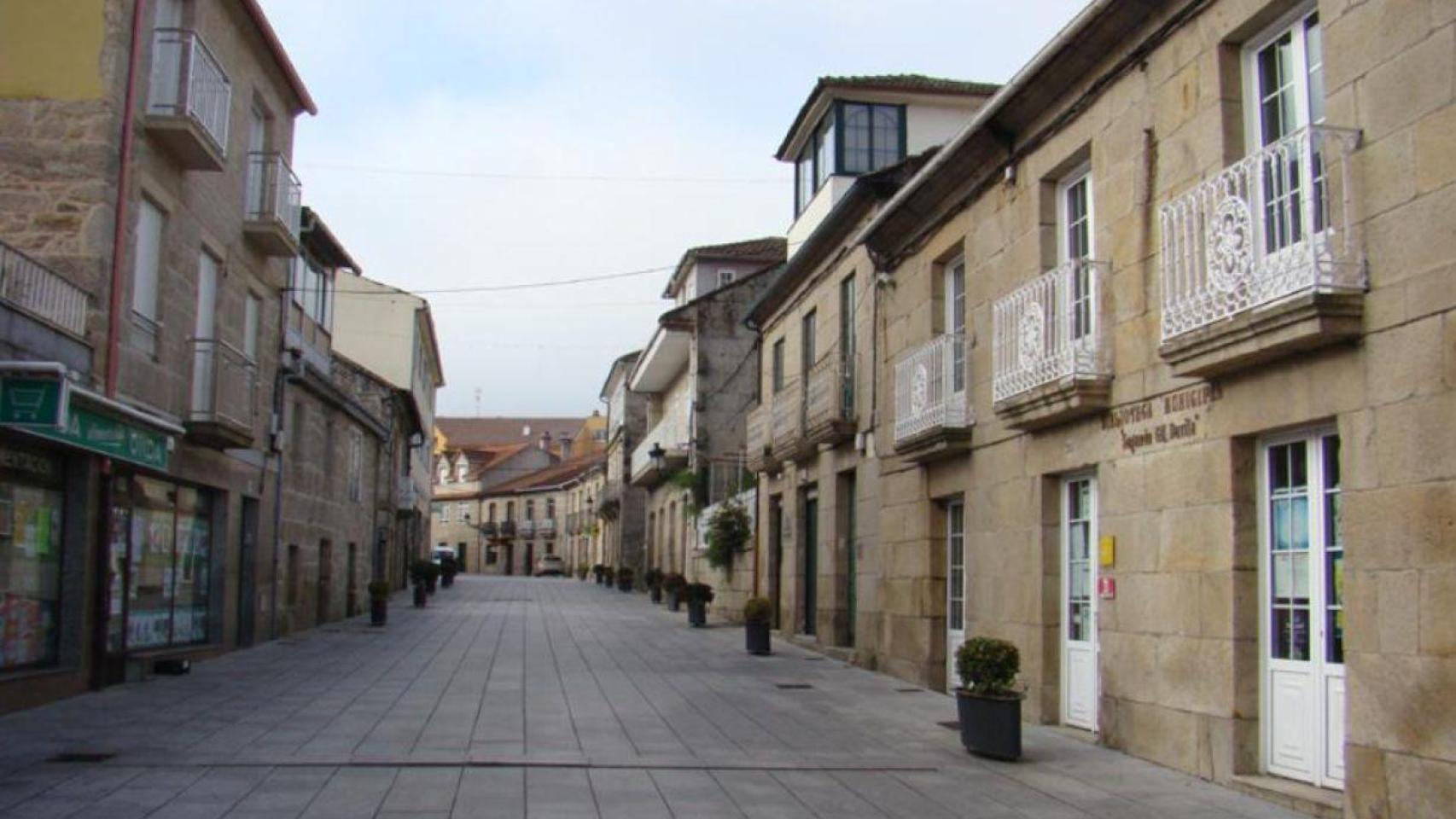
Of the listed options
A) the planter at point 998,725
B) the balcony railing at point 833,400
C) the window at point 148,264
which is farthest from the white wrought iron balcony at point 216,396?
the planter at point 998,725

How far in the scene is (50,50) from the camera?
12.2 m

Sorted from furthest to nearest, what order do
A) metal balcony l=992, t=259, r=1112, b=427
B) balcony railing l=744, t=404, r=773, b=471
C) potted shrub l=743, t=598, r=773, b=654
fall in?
balcony railing l=744, t=404, r=773, b=471 < potted shrub l=743, t=598, r=773, b=654 < metal balcony l=992, t=259, r=1112, b=427

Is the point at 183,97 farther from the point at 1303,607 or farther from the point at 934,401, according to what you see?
the point at 1303,607

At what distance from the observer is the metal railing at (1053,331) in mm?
10023

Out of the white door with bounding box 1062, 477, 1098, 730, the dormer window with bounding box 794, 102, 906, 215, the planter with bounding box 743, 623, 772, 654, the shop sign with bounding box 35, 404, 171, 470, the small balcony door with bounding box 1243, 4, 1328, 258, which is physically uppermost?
the dormer window with bounding box 794, 102, 906, 215

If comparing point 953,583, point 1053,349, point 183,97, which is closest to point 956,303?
point 953,583

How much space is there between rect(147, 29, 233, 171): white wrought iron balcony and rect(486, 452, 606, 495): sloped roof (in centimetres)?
5594

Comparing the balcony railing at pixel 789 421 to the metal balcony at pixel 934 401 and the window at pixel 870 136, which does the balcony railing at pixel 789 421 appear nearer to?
the window at pixel 870 136

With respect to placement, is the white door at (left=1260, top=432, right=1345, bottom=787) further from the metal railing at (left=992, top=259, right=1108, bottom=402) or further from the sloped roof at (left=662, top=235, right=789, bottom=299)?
the sloped roof at (left=662, top=235, right=789, bottom=299)

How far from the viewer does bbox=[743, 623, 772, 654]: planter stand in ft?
61.1

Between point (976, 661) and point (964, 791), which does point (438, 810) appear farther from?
point (976, 661)

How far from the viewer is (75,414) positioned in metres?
11.0

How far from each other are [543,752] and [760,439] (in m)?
13.9

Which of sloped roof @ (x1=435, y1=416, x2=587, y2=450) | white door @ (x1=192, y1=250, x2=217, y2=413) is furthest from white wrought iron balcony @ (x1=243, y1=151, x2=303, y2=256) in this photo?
sloped roof @ (x1=435, y1=416, x2=587, y2=450)
